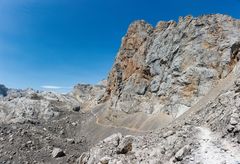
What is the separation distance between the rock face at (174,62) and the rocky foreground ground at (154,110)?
184 mm

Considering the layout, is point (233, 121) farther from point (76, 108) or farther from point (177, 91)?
point (76, 108)

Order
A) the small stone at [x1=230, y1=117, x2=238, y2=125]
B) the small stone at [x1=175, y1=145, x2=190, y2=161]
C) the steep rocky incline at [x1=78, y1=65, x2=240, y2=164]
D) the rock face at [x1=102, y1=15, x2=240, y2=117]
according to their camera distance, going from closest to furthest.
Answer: the steep rocky incline at [x1=78, y1=65, x2=240, y2=164]
the small stone at [x1=175, y1=145, x2=190, y2=161]
the small stone at [x1=230, y1=117, x2=238, y2=125]
the rock face at [x1=102, y1=15, x2=240, y2=117]

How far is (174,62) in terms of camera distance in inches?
2640

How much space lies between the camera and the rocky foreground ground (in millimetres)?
23859

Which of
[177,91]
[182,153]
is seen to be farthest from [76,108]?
[182,153]

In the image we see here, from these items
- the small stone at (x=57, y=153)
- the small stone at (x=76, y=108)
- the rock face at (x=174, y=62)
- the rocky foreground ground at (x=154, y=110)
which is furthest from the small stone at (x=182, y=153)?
the small stone at (x=76, y=108)

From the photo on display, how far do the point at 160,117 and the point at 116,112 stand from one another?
13570 millimetres

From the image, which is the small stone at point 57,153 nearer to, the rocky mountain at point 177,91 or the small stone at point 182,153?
the rocky mountain at point 177,91

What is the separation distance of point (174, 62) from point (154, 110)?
1028cm

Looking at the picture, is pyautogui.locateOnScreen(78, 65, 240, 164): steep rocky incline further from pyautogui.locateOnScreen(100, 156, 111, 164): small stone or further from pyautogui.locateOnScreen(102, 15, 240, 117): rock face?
pyautogui.locateOnScreen(102, 15, 240, 117): rock face

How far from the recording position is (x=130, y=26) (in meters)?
A: 85.7

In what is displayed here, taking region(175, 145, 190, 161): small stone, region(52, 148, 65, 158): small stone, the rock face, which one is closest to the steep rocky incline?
region(175, 145, 190, 161): small stone

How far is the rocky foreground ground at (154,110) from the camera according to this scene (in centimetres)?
2386

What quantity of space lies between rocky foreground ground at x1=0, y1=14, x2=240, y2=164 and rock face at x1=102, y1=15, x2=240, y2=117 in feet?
0.60
